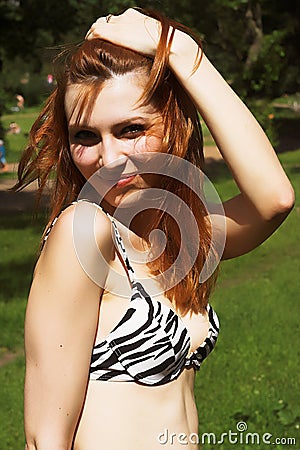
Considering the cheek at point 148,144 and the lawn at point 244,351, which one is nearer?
the cheek at point 148,144

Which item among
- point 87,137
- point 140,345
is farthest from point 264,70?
point 140,345

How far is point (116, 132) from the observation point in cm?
207

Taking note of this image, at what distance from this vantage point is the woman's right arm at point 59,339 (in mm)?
1964

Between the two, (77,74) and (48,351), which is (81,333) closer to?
(48,351)

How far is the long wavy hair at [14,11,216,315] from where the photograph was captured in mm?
2133

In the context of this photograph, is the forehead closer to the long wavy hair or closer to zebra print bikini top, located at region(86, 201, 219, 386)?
the long wavy hair

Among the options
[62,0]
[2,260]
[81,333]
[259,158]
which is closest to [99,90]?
[259,158]

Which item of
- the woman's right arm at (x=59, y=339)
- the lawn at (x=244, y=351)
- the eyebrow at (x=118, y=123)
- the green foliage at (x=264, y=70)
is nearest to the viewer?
the woman's right arm at (x=59, y=339)

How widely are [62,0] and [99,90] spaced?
1425 cm

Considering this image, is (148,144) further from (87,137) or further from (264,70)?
(264,70)

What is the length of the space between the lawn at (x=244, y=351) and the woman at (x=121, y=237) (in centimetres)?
75

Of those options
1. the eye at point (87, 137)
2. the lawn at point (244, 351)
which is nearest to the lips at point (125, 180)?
the eye at point (87, 137)

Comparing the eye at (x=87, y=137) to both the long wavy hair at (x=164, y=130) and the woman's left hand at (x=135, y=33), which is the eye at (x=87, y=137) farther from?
the woman's left hand at (x=135, y=33)

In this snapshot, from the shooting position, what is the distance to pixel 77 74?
2152 millimetres
